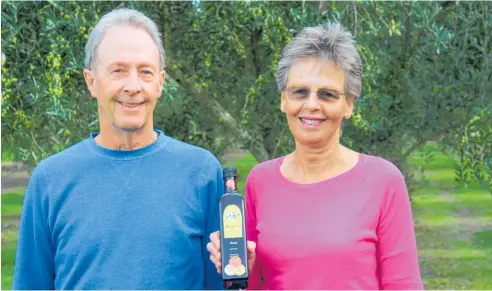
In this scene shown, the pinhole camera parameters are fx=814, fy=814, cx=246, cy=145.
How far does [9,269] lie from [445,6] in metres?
7.46

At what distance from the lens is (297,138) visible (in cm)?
281

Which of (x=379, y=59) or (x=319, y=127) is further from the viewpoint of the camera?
(x=379, y=59)

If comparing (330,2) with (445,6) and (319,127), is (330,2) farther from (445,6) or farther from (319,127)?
(319,127)

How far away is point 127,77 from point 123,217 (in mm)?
465

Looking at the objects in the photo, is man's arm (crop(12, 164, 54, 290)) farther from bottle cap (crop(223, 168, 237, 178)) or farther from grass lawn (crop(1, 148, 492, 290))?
grass lawn (crop(1, 148, 492, 290))

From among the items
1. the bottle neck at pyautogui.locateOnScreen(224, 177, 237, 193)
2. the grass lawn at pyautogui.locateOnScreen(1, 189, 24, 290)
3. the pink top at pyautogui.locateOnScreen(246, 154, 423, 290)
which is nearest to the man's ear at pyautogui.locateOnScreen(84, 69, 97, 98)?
the bottle neck at pyautogui.locateOnScreen(224, 177, 237, 193)

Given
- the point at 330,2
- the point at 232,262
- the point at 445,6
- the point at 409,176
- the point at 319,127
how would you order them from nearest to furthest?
1. the point at 232,262
2. the point at 319,127
3. the point at 330,2
4. the point at 445,6
5. the point at 409,176

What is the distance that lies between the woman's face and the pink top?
0.54 feet

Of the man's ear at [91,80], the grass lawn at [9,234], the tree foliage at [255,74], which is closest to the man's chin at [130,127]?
the man's ear at [91,80]

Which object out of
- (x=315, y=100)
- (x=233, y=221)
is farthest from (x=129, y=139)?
(x=315, y=100)

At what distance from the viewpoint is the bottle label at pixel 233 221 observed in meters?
2.59

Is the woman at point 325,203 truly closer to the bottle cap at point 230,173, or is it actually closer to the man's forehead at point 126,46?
the bottle cap at point 230,173

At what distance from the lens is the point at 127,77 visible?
2713 millimetres

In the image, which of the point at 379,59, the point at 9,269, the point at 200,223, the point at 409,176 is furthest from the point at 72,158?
the point at 9,269
